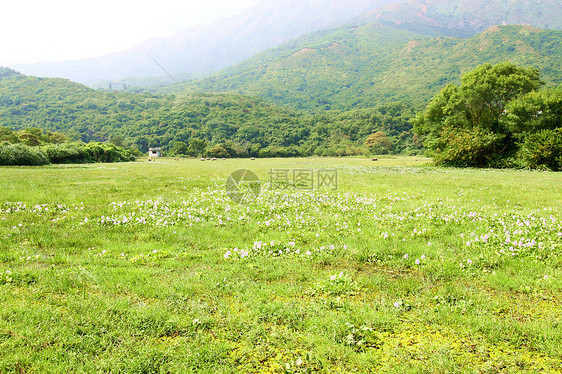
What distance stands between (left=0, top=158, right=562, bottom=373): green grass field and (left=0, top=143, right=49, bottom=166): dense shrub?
96.0ft

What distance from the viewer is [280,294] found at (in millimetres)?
4402

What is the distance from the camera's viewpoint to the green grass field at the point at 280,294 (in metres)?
→ 2.99

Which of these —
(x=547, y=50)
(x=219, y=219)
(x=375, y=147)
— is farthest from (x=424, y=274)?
(x=547, y=50)

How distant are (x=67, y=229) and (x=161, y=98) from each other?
209 m

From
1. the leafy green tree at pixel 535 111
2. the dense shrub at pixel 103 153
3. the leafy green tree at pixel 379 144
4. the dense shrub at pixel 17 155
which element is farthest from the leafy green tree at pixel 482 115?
the leafy green tree at pixel 379 144

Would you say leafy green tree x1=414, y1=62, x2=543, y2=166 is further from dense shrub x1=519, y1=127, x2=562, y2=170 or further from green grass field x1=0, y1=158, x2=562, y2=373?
green grass field x1=0, y1=158, x2=562, y2=373

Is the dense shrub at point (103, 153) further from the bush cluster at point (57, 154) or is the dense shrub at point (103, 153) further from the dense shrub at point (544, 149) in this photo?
the dense shrub at point (544, 149)

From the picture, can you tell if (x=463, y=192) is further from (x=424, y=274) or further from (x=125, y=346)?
(x=125, y=346)

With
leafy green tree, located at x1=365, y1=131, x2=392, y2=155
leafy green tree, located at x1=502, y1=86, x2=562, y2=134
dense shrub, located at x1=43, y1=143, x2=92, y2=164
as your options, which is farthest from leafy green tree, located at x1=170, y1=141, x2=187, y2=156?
leafy green tree, located at x1=502, y1=86, x2=562, y2=134

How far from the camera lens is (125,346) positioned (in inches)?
124

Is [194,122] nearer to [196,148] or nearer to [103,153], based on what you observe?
[196,148]

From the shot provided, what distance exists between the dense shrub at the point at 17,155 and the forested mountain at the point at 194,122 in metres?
81.0

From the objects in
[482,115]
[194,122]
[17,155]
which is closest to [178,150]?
[194,122]

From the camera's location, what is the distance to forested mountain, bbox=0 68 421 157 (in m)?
130
